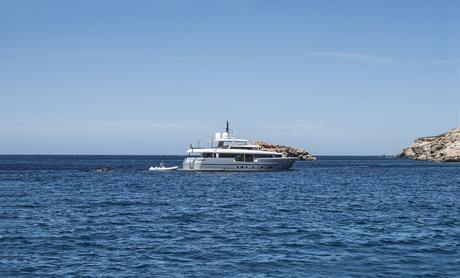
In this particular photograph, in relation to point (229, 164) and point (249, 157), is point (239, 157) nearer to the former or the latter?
point (249, 157)

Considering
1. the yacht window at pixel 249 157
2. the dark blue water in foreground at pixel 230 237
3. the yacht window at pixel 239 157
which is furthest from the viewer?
the yacht window at pixel 249 157

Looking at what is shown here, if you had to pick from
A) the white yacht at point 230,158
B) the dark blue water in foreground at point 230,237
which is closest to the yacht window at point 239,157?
the white yacht at point 230,158

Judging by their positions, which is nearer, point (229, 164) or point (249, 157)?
point (229, 164)

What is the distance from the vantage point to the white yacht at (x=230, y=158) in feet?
Answer: 364

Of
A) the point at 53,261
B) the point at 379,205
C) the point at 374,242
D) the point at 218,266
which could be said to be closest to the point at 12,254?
the point at 53,261

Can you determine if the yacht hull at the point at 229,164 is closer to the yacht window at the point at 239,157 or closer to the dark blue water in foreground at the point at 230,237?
the yacht window at the point at 239,157

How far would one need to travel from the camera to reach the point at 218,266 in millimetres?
24578

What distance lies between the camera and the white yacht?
11106 centimetres

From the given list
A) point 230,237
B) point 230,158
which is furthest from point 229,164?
point 230,237

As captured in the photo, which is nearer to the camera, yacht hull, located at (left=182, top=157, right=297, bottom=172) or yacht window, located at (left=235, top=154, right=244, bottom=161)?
yacht hull, located at (left=182, top=157, right=297, bottom=172)

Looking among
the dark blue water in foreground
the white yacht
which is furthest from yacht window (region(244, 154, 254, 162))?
the dark blue water in foreground

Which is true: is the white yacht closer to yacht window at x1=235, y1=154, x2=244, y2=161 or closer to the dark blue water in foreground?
yacht window at x1=235, y1=154, x2=244, y2=161

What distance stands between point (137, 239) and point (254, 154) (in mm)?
82988

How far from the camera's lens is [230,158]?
111 meters
